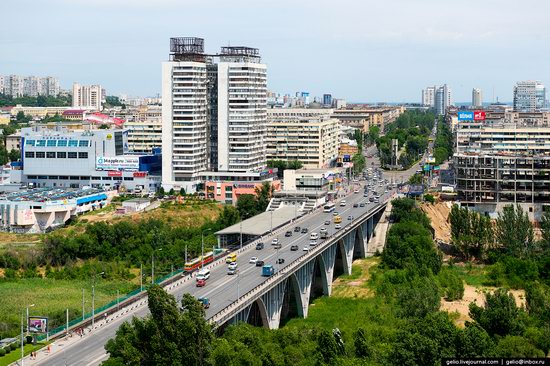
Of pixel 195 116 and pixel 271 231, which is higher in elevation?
pixel 195 116

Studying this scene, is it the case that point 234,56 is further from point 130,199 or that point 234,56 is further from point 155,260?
point 155,260

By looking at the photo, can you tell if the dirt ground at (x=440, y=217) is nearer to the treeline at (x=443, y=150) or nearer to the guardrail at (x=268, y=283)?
the guardrail at (x=268, y=283)

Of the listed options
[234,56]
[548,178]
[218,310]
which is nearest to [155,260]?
[218,310]

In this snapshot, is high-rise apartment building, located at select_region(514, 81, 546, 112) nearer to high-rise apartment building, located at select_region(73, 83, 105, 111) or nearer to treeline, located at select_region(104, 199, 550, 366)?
high-rise apartment building, located at select_region(73, 83, 105, 111)

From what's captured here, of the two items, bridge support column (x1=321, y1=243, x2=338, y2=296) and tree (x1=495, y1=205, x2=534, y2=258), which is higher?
tree (x1=495, y1=205, x2=534, y2=258)

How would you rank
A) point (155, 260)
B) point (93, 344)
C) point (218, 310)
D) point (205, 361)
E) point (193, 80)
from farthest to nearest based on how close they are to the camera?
point (193, 80)
point (155, 260)
point (218, 310)
point (93, 344)
point (205, 361)

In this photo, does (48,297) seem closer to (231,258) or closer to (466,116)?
(231,258)

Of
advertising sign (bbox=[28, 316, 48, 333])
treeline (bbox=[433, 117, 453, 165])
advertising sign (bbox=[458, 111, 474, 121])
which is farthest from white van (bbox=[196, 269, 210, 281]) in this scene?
advertising sign (bbox=[458, 111, 474, 121])
